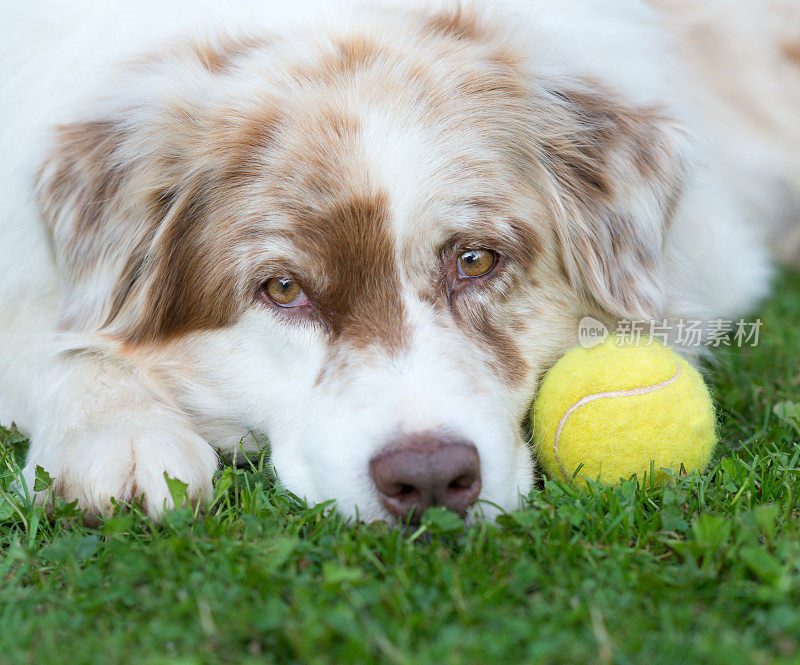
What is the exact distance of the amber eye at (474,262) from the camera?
239cm

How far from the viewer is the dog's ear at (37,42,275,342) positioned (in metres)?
2.44

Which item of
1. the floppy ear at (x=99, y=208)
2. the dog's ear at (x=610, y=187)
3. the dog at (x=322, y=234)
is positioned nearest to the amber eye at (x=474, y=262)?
the dog at (x=322, y=234)

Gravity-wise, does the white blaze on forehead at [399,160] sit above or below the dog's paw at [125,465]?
above

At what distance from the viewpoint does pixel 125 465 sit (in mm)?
2117

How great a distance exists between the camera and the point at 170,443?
2221 mm

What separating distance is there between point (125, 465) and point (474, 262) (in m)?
1.05

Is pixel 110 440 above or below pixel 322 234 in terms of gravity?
below

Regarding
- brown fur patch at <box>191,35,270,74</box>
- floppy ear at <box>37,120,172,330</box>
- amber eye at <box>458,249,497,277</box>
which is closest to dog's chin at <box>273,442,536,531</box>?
amber eye at <box>458,249,497,277</box>

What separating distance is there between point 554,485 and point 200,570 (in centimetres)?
88

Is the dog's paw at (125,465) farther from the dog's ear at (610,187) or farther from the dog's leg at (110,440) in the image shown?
the dog's ear at (610,187)

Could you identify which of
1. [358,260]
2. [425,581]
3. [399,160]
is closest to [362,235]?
[358,260]

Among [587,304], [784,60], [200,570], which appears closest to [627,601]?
[200,570]

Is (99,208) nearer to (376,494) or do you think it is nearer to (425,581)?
(376,494)

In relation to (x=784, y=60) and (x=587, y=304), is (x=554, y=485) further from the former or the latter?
(x=784, y=60)
